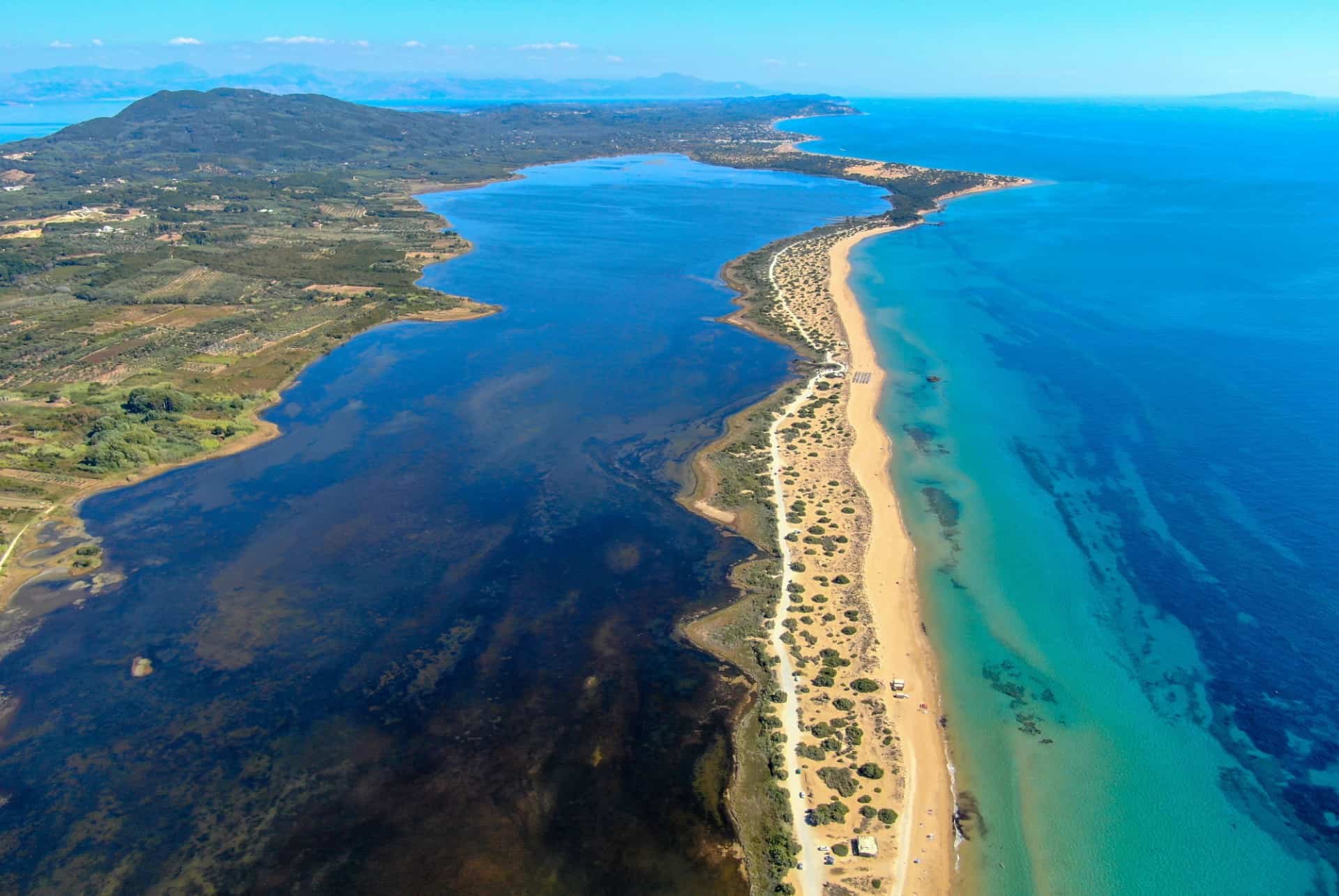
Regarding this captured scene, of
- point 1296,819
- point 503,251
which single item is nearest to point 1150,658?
point 1296,819

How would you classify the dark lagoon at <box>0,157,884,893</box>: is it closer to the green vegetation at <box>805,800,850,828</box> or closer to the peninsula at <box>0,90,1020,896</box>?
the peninsula at <box>0,90,1020,896</box>

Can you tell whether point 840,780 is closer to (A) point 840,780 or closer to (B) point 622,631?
(A) point 840,780

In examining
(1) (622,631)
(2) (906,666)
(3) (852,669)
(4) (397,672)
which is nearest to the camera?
(3) (852,669)

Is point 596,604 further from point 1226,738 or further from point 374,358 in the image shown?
point 374,358

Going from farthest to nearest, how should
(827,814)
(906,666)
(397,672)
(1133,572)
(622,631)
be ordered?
(1133,572) → (622,631) → (906,666) → (397,672) → (827,814)

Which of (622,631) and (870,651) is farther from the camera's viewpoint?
(622,631)

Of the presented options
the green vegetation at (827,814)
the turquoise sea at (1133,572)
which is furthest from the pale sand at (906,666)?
the green vegetation at (827,814)

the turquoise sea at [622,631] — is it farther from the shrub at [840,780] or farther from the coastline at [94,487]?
the shrub at [840,780]

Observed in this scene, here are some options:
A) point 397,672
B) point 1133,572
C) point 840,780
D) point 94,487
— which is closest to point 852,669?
point 840,780
